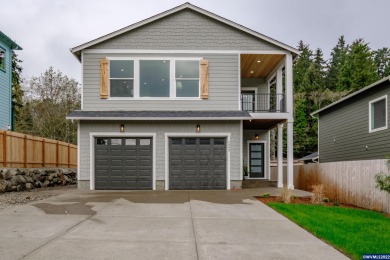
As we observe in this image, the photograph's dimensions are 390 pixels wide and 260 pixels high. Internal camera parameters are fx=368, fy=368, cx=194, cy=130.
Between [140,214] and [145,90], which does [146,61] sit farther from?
[140,214]

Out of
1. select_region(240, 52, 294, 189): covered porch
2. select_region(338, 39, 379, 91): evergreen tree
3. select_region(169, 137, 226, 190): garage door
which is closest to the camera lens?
select_region(169, 137, 226, 190): garage door

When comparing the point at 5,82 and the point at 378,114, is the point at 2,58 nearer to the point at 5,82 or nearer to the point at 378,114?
the point at 5,82

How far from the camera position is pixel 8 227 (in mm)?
7215

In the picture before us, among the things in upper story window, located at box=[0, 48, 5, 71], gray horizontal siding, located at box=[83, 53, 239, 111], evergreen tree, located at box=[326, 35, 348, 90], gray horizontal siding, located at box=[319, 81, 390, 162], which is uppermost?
evergreen tree, located at box=[326, 35, 348, 90]

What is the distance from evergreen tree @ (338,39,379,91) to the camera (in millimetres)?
40938

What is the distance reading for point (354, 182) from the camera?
11867 millimetres

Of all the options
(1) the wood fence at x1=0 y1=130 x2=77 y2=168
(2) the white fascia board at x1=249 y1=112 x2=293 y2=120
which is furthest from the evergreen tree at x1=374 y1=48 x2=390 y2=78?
(1) the wood fence at x1=0 y1=130 x2=77 y2=168

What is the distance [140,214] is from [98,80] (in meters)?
7.91

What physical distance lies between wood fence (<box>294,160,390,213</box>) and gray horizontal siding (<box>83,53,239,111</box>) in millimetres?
4497

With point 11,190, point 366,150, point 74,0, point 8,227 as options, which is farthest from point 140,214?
point 74,0

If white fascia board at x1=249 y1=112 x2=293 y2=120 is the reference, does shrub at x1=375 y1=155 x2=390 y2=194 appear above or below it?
below

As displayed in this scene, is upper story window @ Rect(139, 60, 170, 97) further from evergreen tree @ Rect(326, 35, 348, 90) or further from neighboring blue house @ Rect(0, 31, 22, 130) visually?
evergreen tree @ Rect(326, 35, 348, 90)

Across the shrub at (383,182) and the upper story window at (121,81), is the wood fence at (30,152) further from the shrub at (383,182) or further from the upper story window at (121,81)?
the shrub at (383,182)

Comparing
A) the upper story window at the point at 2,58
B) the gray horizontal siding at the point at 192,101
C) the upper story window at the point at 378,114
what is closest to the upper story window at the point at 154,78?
the gray horizontal siding at the point at 192,101
